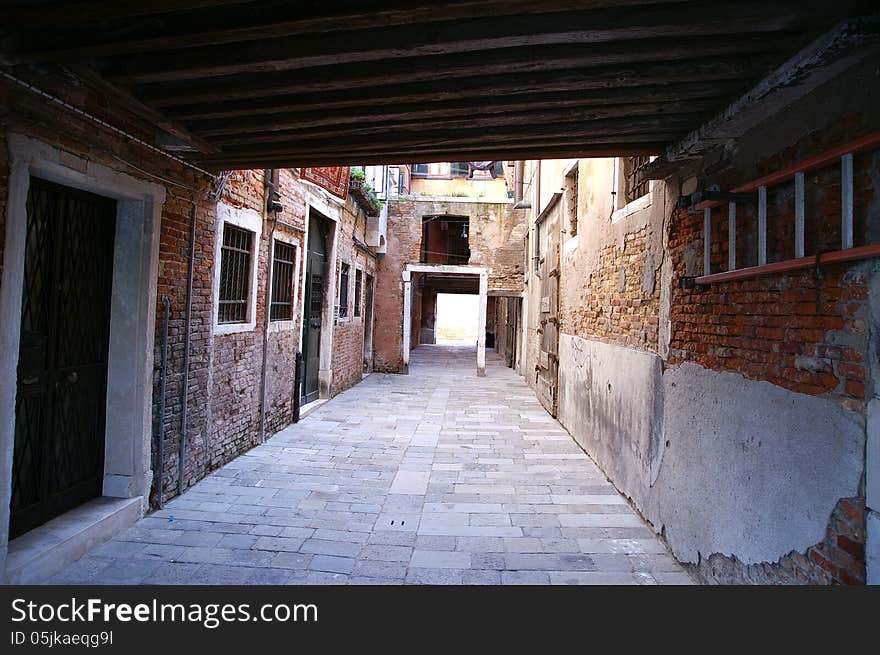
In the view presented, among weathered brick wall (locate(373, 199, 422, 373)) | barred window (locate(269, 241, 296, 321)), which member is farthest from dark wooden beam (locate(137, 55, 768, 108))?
weathered brick wall (locate(373, 199, 422, 373))

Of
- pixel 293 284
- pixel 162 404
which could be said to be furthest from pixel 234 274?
pixel 162 404

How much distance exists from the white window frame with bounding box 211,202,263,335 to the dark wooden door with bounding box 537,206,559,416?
16.3ft

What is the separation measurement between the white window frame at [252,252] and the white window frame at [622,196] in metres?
4.03

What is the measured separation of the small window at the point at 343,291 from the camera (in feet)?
35.9

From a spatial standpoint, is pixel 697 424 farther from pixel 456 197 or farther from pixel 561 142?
pixel 456 197

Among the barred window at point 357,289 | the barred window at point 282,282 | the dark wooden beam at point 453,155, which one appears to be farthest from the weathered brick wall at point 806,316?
the barred window at point 357,289

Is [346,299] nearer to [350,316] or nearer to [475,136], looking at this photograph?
[350,316]

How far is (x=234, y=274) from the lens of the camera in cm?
593

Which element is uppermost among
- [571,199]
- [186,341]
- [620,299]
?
[571,199]

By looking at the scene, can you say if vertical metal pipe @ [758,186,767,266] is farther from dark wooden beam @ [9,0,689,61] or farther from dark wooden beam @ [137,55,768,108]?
dark wooden beam @ [9,0,689,61]

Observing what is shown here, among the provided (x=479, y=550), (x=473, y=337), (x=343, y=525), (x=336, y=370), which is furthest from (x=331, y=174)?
(x=473, y=337)

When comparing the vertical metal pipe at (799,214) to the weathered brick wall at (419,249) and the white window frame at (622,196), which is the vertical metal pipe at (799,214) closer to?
the white window frame at (622,196)

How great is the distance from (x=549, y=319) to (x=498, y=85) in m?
6.88
